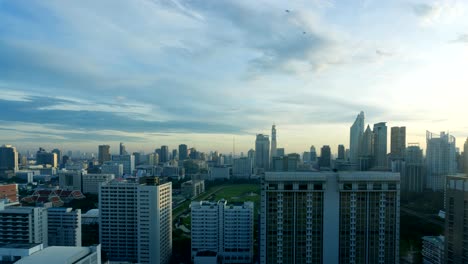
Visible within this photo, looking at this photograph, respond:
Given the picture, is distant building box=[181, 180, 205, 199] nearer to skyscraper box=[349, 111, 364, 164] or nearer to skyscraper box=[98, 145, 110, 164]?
skyscraper box=[349, 111, 364, 164]

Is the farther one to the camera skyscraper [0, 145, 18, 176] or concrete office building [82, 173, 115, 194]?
skyscraper [0, 145, 18, 176]

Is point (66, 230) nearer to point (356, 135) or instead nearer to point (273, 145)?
point (356, 135)

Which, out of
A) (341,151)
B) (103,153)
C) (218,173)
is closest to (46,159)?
(103,153)

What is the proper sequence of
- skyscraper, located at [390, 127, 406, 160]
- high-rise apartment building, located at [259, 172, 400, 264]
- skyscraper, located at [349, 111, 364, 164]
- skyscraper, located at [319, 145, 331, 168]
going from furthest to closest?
skyscraper, located at [319, 145, 331, 168], skyscraper, located at [390, 127, 406, 160], skyscraper, located at [349, 111, 364, 164], high-rise apartment building, located at [259, 172, 400, 264]

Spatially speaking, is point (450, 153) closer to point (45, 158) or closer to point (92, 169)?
point (92, 169)

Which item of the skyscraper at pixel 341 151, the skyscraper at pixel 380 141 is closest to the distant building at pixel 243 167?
the skyscraper at pixel 341 151

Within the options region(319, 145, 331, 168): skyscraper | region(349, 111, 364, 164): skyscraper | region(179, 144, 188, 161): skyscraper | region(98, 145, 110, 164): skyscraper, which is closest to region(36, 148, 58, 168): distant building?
region(98, 145, 110, 164): skyscraper

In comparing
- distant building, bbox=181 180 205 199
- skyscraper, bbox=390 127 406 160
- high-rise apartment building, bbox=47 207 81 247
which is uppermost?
skyscraper, bbox=390 127 406 160

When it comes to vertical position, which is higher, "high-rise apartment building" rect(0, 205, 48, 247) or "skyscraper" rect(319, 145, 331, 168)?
"skyscraper" rect(319, 145, 331, 168)
